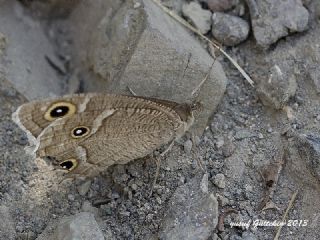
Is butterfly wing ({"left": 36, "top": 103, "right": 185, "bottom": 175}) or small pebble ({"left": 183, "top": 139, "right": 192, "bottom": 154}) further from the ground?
butterfly wing ({"left": 36, "top": 103, "right": 185, "bottom": 175})

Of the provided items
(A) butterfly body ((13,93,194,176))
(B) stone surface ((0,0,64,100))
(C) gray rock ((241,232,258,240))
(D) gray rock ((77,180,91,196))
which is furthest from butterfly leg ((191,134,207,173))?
(B) stone surface ((0,0,64,100))

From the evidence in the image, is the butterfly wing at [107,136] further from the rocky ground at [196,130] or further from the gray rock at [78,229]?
the gray rock at [78,229]

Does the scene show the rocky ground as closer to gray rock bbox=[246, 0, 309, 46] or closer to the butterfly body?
gray rock bbox=[246, 0, 309, 46]

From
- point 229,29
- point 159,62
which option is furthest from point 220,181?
point 229,29

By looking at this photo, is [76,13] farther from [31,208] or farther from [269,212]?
[269,212]

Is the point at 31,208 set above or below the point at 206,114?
below

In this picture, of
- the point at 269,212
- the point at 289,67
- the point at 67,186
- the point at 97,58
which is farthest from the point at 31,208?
the point at 289,67
